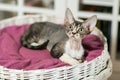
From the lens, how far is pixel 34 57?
1.62 m

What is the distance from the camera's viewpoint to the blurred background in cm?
197

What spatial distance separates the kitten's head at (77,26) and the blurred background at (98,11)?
0.46 meters

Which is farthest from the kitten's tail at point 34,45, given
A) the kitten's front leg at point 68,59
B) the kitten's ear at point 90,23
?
the kitten's ear at point 90,23

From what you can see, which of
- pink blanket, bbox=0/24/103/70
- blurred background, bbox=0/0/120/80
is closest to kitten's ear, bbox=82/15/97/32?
pink blanket, bbox=0/24/103/70

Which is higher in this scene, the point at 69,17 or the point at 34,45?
the point at 69,17

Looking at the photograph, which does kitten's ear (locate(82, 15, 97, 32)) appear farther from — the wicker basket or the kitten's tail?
the kitten's tail

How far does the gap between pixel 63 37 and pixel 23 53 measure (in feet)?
0.76

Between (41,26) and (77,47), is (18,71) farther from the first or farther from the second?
(41,26)

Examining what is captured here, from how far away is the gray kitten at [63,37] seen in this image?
4.98 ft

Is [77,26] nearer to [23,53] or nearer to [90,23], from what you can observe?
[90,23]

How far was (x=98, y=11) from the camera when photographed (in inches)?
81.4

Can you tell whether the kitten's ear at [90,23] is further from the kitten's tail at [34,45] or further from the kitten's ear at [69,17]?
the kitten's tail at [34,45]

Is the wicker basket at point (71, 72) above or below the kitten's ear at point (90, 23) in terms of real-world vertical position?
below

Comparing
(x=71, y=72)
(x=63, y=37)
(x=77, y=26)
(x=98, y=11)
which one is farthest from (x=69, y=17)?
(x=98, y=11)
